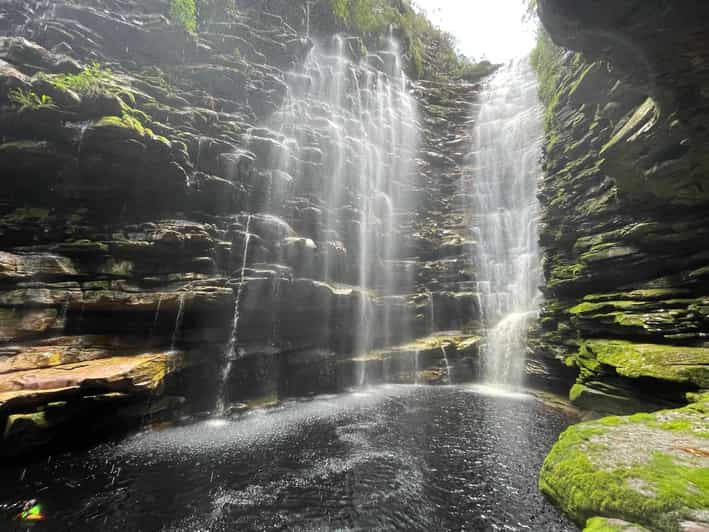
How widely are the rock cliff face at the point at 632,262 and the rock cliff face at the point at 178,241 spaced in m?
7.70

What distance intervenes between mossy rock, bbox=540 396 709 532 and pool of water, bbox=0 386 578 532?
2.42 ft

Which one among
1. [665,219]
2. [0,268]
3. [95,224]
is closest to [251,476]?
[0,268]

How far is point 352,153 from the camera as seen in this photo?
2348cm

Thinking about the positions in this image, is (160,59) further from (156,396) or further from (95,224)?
(156,396)

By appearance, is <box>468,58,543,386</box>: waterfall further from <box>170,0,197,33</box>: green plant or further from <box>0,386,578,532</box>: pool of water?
<box>170,0,197,33</box>: green plant

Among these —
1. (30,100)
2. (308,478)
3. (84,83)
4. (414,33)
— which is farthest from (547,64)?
(30,100)

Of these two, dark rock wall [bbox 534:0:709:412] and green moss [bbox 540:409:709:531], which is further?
dark rock wall [bbox 534:0:709:412]

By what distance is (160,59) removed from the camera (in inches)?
752

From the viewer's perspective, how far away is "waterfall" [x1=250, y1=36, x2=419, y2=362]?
19922 millimetres

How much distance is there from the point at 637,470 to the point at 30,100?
2147 centimetres

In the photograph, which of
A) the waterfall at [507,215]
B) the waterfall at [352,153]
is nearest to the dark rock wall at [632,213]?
the waterfall at [507,215]

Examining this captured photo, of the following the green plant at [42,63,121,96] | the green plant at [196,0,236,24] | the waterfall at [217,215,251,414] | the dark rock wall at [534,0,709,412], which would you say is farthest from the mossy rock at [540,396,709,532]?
the green plant at [196,0,236,24]

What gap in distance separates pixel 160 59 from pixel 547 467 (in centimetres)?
2645

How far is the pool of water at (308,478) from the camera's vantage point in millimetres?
5992
